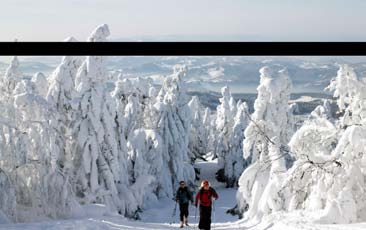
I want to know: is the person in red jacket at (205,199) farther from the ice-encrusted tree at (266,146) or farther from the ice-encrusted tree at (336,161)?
the ice-encrusted tree at (266,146)

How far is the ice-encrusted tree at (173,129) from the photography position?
34156mm

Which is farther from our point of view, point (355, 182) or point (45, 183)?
point (45, 183)

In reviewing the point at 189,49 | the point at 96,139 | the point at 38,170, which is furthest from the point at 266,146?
the point at 189,49

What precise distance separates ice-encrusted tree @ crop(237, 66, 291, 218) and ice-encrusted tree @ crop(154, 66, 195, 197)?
774cm

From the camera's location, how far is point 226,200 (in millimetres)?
36688

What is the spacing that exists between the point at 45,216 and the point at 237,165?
2632cm

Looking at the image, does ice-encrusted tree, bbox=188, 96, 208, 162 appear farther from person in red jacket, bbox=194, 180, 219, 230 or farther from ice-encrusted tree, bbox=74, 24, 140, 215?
person in red jacket, bbox=194, 180, 219, 230

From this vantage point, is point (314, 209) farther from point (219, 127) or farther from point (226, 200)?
point (219, 127)

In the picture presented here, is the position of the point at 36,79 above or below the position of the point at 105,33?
below

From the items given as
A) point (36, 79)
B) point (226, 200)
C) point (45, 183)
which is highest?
point (36, 79)

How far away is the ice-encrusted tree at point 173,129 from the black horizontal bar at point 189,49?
3278cm

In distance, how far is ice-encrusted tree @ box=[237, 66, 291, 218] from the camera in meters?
17.6

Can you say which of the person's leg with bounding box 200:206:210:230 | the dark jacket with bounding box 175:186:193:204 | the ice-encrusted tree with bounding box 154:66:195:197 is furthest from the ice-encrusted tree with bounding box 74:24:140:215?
the person's leg with bounding box 200:206:210:230

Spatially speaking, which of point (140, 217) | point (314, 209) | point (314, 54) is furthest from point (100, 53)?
point (140, 217)
